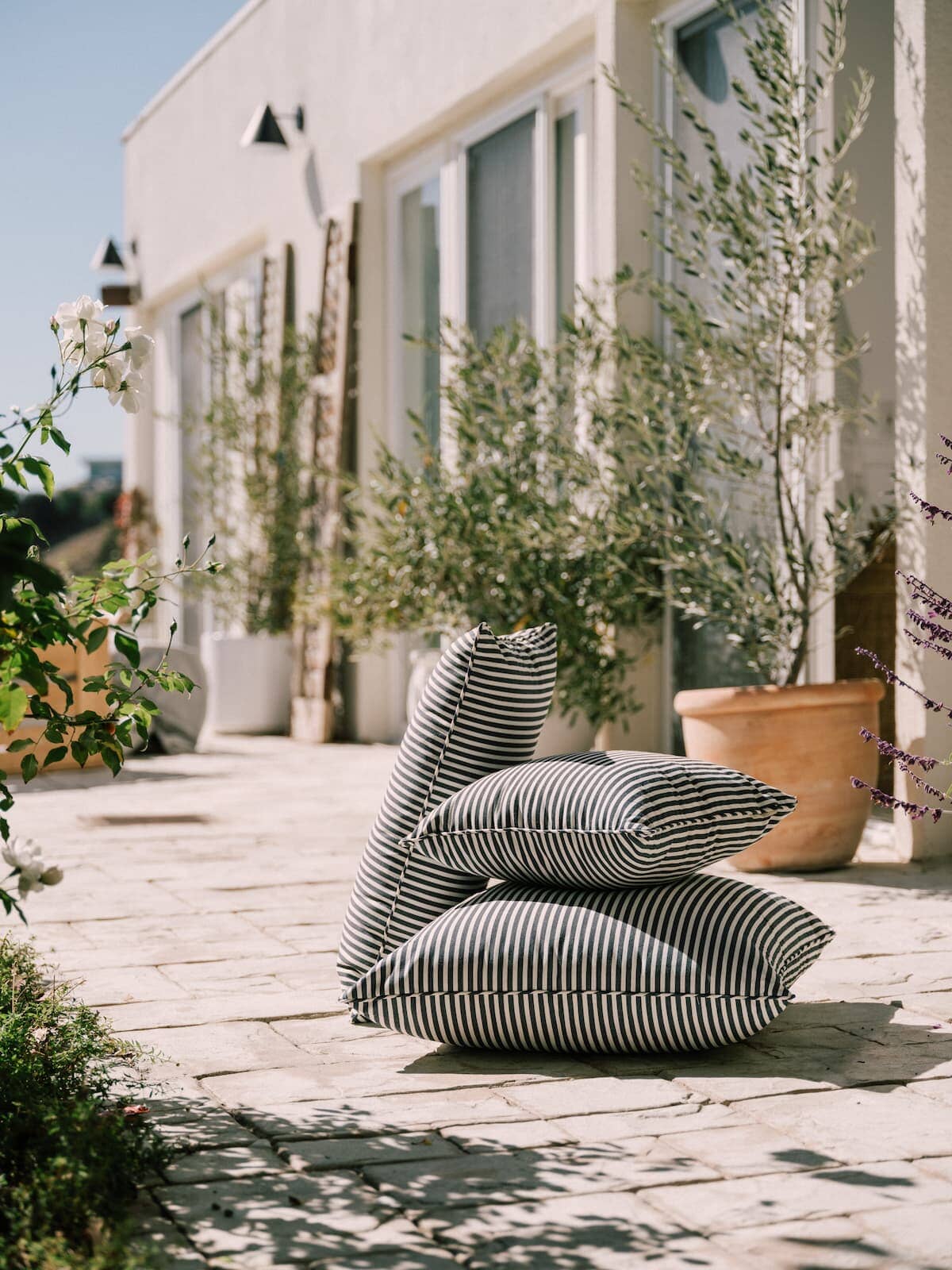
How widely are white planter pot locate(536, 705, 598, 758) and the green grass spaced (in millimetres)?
3906

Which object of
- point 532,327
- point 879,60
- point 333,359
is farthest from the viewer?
point 333,359

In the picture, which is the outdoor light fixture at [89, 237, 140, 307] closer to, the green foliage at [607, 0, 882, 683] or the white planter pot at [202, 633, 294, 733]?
the white planter pot at [202, 633, 294, 733]

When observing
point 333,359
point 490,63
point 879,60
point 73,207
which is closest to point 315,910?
point 879,60

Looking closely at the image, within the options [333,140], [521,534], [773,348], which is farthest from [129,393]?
[333,140]

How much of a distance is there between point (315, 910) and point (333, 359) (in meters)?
5.88

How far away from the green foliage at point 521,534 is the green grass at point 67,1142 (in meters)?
3.18

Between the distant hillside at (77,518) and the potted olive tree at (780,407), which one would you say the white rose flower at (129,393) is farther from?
the distant hillside at (77,518)

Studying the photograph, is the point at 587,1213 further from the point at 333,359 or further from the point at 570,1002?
the point at 333,359

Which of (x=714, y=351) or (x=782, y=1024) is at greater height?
(x=714, y=351)

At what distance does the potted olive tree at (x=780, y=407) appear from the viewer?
15.1 ft

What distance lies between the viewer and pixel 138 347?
2336 millimetres

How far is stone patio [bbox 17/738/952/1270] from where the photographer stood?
1.94m

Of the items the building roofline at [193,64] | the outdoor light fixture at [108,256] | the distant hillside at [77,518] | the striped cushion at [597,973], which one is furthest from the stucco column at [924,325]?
the distant hillside at [77,518]

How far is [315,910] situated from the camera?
4.19 meters
